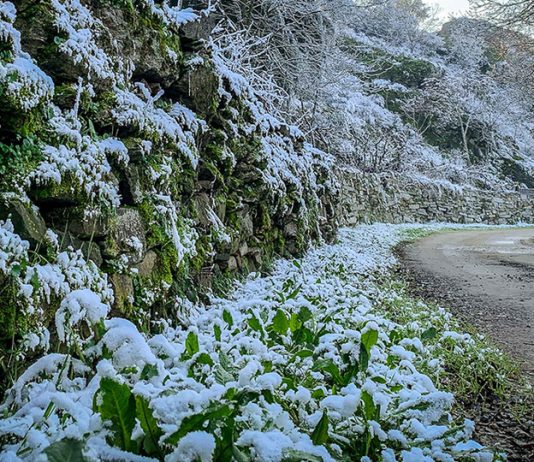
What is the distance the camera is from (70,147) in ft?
8.35

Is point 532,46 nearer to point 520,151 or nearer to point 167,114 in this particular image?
point 167,114

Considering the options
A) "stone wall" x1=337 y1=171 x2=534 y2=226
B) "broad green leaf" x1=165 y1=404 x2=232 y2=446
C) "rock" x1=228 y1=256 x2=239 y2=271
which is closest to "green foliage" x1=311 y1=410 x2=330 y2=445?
"broad green leaf" x1=165 y1=404 x2=232 y2=446

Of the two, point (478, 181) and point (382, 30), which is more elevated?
point (382, 30)

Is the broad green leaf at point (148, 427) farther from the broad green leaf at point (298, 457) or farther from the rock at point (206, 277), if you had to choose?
the rock at point (206, 277)

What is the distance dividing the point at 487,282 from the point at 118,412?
6412 millimetres

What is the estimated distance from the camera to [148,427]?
150 centimetres

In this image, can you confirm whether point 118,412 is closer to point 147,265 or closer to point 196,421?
point 196,421

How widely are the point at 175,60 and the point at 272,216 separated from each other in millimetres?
2945

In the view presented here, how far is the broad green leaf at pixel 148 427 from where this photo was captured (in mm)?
1473

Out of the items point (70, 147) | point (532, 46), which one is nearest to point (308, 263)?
point (70, 147)

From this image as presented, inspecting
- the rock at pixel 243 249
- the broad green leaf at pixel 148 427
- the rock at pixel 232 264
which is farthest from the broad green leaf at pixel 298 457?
the rock at pixel 243 249

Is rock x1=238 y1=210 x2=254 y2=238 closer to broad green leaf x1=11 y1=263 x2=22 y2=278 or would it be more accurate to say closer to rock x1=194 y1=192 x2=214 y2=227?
rock x1=194 y1=192 x2=214 y2=227

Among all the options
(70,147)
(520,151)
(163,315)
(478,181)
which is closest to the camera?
(70,147)

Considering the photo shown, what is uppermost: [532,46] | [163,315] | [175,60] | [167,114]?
[532,46]
